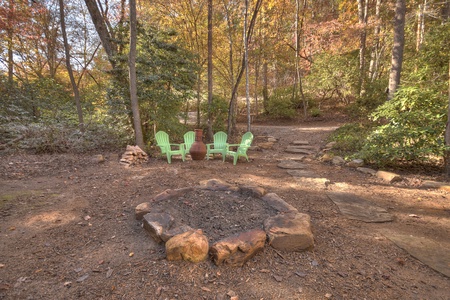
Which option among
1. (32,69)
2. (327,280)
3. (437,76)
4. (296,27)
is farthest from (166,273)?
(32,69)

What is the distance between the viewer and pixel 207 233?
1.68m

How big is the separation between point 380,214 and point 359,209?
18 centimetres

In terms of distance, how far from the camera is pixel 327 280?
4.43 ft

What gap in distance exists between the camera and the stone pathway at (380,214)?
1568 mm

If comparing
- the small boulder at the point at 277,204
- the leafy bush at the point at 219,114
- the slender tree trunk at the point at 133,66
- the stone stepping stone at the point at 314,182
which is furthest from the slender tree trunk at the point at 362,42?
the small boulder at the point at 277,204

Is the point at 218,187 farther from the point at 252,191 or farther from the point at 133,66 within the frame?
the point at 133,66

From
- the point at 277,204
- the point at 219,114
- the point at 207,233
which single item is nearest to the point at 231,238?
the point at 207,233

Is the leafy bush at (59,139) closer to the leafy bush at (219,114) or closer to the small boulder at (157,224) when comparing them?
the leafy bush at (219,114)

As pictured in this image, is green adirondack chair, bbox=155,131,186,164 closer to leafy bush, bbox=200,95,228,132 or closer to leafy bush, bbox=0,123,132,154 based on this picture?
leafy bush, bbox=0,123,132,154

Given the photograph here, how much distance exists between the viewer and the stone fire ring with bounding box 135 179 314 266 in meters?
1.43

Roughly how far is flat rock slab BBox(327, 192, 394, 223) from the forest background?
1.47 meters

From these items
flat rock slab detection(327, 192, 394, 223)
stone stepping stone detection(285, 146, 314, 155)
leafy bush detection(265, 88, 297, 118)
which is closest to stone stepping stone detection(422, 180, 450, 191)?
flat rock slab detection(327, 192, 394, 223)

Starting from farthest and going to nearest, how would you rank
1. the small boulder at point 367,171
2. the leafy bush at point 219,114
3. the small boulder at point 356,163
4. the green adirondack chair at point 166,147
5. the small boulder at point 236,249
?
1. the leafy bush at point 219,114
2. the green adirondack chair at point 166,147
3. the small boulder at point 356,163
4. the small boulder at point 367,171
5. the small boulder at point 236,249

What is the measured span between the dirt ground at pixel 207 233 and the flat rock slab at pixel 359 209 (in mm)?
84
